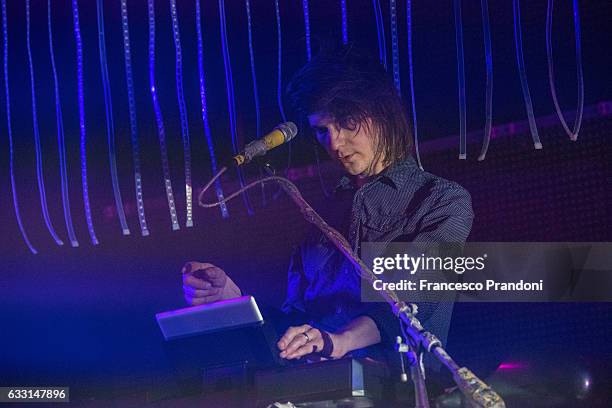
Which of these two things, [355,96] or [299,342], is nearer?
[299,342]

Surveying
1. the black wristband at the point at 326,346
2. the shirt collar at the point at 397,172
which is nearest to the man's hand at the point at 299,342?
the black wristband at the point at 326,346

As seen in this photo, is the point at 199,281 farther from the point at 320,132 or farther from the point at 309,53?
the point at 309,53

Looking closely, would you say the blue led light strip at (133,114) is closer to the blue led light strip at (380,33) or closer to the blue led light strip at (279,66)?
the blue led light strip at (279,66)

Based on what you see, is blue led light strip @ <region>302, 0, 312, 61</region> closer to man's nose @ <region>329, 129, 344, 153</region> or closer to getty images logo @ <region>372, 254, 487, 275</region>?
man's nose @ <region>329, 129, 344, 153</region>

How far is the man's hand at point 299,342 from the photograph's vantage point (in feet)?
5.74

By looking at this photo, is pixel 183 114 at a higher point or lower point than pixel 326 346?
higher

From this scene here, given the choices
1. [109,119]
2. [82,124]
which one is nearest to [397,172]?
[109,119]

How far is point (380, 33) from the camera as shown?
283 centimetres

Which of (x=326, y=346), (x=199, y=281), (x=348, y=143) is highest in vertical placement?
(x=348, y=143)

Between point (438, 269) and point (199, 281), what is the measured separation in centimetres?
79

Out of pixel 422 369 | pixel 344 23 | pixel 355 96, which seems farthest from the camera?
pixel 344 23

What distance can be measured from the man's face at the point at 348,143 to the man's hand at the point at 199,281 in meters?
0.61

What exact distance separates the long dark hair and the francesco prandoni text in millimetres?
370

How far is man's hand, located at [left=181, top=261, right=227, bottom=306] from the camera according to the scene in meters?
2.35
